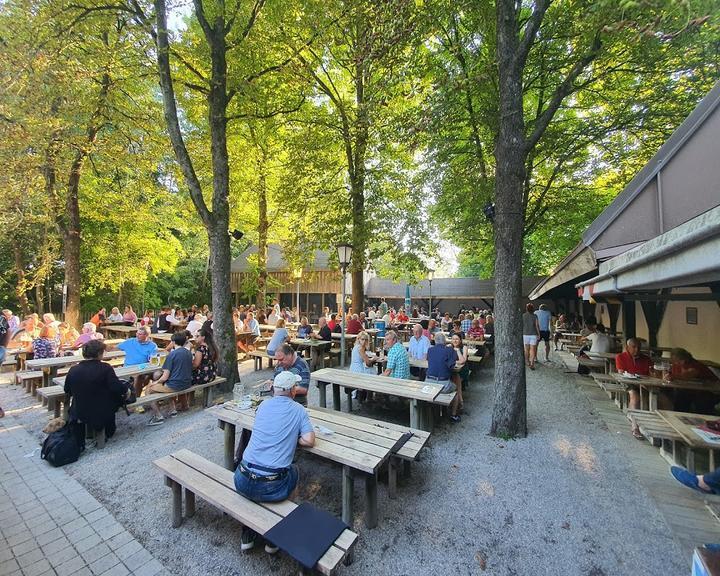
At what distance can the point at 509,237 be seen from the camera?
484cm

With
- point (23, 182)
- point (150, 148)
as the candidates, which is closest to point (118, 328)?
point (23, 182)

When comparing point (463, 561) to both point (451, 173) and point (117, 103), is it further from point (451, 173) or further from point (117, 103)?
point (117, 103)

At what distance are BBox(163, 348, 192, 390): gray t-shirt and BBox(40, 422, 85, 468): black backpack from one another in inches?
54.2

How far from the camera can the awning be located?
153 cm

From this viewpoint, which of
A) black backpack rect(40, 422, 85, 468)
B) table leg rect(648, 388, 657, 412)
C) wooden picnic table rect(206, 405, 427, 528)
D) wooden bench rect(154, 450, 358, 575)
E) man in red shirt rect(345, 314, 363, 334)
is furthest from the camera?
man in red shirt rect(345, 314, 363, 334)

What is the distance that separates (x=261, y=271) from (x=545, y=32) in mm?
12606

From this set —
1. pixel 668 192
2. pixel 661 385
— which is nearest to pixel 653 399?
pixel 661 385

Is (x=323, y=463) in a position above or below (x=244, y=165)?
below

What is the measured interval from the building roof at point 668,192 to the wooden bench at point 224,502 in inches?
193

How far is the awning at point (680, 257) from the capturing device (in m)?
1.53

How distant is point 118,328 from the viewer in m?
12.7

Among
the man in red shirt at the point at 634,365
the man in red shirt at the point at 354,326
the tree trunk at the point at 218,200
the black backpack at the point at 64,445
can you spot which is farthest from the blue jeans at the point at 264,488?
the man in red shirt at the point at 354,326

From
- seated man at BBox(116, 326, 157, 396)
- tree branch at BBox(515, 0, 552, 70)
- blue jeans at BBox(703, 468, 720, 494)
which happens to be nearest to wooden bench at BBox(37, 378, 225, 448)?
seated man at BBox(116, 326, 157, 396)

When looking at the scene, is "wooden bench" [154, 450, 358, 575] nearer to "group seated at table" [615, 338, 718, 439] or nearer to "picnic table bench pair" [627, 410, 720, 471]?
"picnic table bench pair" [627, 410, 720, 471]
